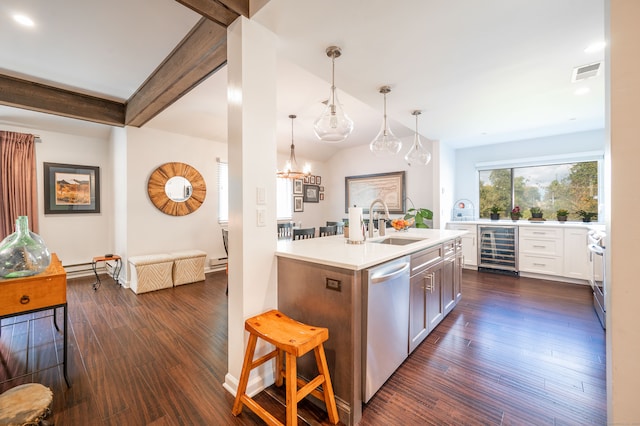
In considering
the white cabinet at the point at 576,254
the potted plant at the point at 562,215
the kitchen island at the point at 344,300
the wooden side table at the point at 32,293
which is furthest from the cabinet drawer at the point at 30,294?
the potted plant at the point at 562,215

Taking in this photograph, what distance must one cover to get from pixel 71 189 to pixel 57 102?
69.7 inches

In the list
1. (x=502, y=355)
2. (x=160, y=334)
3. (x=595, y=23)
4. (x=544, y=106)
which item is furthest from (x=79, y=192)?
(x=544, y=106)

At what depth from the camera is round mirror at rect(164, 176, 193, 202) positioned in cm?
448

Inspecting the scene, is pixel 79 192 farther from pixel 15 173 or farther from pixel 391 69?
pixel 391 69

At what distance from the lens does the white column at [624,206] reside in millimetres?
982

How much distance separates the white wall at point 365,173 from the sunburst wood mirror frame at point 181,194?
3369 mm

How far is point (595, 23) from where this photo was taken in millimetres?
1807

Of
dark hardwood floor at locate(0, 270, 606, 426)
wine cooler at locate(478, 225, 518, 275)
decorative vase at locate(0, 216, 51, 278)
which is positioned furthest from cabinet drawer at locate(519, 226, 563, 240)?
decorative vase at locate(0, 216, 51, 278)

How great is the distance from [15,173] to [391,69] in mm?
5417

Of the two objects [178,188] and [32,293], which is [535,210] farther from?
[32,293]

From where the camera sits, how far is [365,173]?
6391 millimetres

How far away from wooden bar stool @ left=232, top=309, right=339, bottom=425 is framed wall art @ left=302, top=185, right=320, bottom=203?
16.6 feet

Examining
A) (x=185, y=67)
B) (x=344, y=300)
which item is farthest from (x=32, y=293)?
(x=185, y=67)

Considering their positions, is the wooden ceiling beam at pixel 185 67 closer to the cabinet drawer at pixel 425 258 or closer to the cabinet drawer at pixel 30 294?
the cabinet drawer at pixel 30 294
